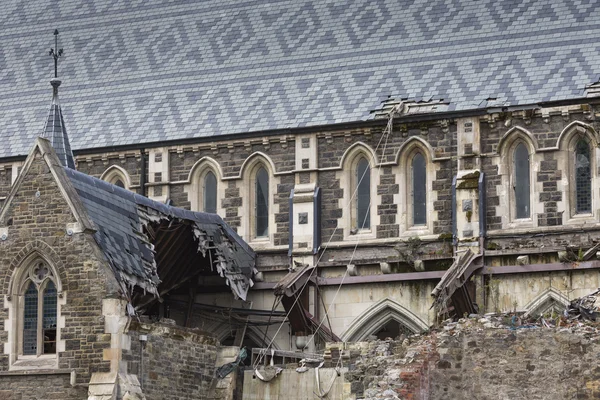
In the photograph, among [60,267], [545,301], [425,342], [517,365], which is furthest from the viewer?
[545,301]

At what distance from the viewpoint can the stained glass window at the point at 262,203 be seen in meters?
40.2

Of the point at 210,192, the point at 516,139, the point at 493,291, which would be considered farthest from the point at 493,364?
the point at 210,192

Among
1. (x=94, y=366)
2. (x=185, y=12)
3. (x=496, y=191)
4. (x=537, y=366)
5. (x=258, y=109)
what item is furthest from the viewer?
(x=185, y=12)

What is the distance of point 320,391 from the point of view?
108 ft

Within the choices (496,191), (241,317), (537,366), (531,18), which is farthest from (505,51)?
(537,366)

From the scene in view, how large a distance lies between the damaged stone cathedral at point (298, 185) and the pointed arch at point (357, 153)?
50mm

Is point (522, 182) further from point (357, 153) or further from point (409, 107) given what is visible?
point (357, 153)

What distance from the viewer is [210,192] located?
4078 centimetres

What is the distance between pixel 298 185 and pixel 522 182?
5097 mm

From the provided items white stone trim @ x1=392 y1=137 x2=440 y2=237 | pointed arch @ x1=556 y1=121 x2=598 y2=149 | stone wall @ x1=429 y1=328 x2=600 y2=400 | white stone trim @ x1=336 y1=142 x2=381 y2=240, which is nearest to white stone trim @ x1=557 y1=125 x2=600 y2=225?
pointed arch @ x1=556 y1=121 x2=598 y2=149

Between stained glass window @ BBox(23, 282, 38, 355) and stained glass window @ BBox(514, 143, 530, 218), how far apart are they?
10963 mm

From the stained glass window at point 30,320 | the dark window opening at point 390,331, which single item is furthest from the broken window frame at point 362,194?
the stained glass window at point 30,320

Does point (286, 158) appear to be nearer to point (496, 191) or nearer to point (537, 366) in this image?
point (496, 191)

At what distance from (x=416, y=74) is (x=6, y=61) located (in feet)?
38.5
